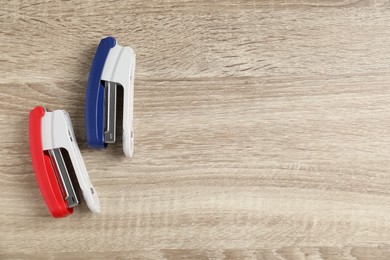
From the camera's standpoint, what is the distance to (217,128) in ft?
2.45

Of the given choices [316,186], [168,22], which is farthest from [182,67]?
[316,186]

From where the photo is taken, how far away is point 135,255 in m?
0.73

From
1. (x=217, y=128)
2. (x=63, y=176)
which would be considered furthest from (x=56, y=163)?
(x=217, y=128)

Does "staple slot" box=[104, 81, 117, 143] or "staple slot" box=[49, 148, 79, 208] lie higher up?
"staple slot" box=[104, 81, 117, 143]

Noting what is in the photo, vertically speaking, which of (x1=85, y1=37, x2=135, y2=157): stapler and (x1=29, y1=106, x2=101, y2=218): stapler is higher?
(x1=85, y1=37, x2=135, y2=157): stapler

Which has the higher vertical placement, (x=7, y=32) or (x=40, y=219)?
(x=7, y=32)

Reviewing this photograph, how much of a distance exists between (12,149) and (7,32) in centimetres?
15

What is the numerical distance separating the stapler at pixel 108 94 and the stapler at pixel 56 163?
0.09ft

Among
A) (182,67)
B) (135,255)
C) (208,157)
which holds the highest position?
(182,67)

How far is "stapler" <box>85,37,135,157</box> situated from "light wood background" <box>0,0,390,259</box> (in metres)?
0.02

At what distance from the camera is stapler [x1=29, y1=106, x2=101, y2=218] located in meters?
0.71

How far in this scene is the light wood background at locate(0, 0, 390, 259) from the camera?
73 cm

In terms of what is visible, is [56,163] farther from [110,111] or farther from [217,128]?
[217,128]

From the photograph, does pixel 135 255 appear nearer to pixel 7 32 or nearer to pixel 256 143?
pixel 256 143
